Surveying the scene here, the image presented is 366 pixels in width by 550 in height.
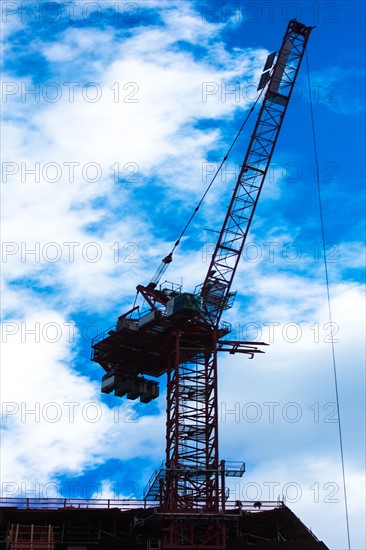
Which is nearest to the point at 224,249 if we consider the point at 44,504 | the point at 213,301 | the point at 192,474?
the point at 213,301

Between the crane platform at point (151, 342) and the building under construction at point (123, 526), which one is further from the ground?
the crane platform at point (151, 342)

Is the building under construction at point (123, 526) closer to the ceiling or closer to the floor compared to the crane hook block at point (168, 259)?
closer to the floor

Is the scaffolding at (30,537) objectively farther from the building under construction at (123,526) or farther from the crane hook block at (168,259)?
the crane hook block at (168,259)

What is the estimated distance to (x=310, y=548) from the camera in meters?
99.8

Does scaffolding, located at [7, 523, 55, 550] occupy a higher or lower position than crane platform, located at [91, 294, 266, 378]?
lower

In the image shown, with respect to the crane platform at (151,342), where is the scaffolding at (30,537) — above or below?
below

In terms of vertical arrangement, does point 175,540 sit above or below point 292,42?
below

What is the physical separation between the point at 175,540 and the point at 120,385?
2097cm

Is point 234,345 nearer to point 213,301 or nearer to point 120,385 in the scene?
point 213,301

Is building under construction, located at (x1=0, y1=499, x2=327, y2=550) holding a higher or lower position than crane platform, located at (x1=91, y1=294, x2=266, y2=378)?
lower

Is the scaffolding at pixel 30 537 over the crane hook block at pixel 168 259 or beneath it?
beneath

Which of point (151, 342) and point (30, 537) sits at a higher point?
point (151, 342)

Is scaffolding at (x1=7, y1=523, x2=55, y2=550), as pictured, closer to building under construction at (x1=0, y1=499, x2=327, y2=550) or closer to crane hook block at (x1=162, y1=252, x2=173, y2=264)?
building under construction at (x1=0, y1=499, x2=327, y2=550)

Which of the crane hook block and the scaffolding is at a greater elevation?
the crane hook block
